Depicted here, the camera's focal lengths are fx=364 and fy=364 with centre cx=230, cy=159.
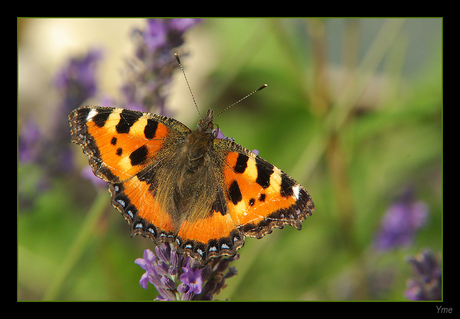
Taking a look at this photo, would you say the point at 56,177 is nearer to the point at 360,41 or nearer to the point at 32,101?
the point at 32,101

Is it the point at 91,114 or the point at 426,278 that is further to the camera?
the point at 426,278

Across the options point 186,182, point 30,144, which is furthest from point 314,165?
point 30,144

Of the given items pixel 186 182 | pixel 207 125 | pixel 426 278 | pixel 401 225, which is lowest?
pixel 401 225

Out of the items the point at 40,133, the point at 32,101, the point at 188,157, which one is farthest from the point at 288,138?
the point at 32,101

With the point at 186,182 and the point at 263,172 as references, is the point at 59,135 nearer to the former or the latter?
the point at 186,182

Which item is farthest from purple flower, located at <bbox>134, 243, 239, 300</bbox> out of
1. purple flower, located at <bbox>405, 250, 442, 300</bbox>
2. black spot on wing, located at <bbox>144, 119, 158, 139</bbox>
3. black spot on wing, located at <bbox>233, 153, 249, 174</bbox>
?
purple flower, located at <bbox>405, 250, 442, 300</bbox>
